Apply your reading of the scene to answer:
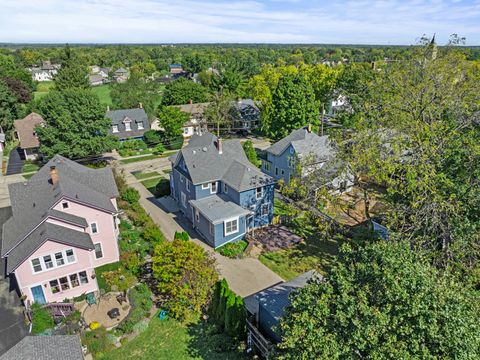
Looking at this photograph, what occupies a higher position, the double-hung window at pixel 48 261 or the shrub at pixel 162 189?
the double-hung window at pixel 48 261

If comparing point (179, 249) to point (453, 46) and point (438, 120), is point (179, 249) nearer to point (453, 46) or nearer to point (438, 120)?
point (438, 120)

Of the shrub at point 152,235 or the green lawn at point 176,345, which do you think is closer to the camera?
the green lawn at point 176,345

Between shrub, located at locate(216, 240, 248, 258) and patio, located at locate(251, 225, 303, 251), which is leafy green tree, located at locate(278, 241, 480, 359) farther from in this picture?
patio, located at locate(251, 225, 303, 251)

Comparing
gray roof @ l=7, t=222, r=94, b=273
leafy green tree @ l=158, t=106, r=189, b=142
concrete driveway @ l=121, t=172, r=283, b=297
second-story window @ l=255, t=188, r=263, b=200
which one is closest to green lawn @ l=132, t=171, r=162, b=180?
concrete driveway @ l=121, t=172, r=283, b=297

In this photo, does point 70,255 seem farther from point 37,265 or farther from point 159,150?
point 159,150

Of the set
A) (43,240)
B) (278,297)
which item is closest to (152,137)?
(43,240)

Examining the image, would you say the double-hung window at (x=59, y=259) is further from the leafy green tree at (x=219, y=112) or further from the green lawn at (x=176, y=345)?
the leafy green tree at (x=219, y=112)

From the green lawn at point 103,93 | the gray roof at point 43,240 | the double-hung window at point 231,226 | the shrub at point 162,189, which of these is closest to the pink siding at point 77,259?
the gray roof at point 43,240
